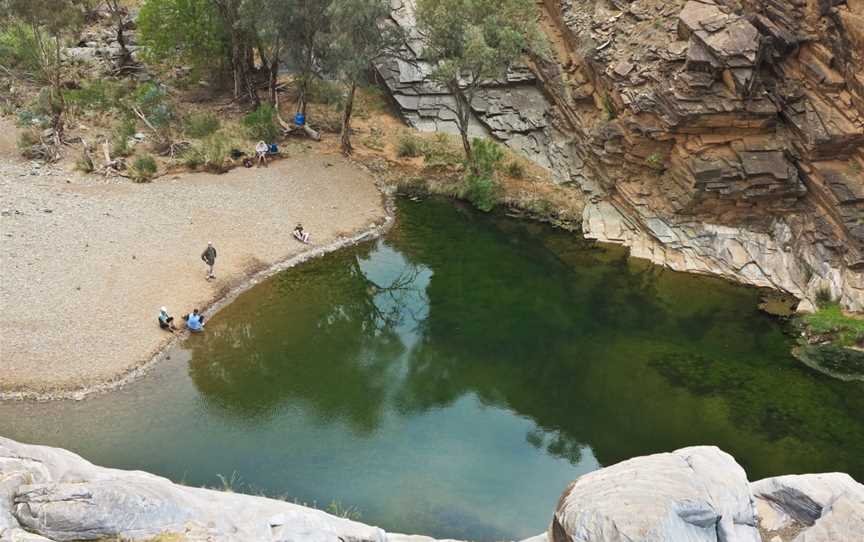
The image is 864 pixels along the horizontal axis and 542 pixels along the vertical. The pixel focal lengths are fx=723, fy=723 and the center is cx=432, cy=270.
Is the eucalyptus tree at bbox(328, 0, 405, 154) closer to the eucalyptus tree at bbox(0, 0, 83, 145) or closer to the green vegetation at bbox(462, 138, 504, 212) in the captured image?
the green vegetation at bbox(462, 138, 504, 212)

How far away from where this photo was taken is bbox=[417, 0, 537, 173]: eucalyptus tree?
35188mm

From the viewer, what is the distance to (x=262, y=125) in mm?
42531

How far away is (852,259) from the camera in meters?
31.9

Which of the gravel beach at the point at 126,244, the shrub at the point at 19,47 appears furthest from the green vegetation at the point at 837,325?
the shrub at the point at 19,47

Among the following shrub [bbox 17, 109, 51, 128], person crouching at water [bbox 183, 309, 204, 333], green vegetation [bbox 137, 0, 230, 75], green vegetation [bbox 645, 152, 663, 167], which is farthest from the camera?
green vegetation [bbox 137, 0, 230, 75]

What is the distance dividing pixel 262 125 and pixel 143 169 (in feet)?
25.2

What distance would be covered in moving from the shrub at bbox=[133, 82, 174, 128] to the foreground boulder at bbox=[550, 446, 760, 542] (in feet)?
114

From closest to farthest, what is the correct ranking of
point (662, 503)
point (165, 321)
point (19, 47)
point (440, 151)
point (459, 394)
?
point (662, 503) < point (459, 394) < point (165, 321) < point (19, 47) < point (440, 151)

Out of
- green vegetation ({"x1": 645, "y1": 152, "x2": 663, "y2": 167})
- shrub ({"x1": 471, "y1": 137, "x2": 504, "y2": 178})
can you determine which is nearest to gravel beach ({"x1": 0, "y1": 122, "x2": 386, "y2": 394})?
shrub ({"x1": 471, "y1": 137, "x2": 504, "y2": 178})

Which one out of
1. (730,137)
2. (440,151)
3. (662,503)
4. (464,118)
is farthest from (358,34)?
(662,503)

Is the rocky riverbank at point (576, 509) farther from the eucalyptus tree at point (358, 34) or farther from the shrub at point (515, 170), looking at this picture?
the shrub at point (515, 170)

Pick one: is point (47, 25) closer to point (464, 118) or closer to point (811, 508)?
point (464, 118)

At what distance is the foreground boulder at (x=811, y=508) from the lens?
13352 millimetres

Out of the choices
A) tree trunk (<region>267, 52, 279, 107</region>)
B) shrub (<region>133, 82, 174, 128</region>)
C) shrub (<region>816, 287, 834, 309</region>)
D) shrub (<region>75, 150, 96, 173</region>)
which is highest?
tree trunk (<region>267, 52, 279, 107</region>)
